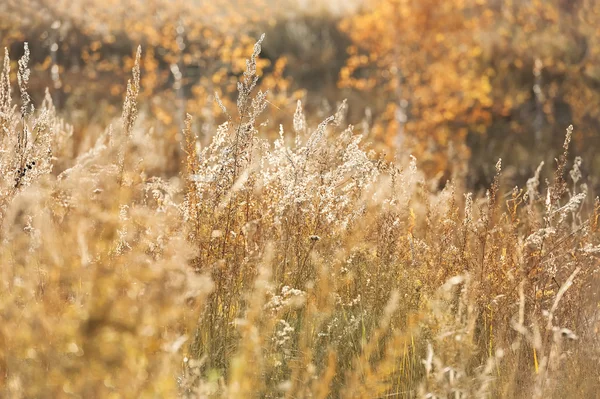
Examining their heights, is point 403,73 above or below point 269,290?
above

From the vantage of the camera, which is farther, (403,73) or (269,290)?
(403,73)

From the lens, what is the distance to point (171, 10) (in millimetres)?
10836

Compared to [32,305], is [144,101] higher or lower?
higher

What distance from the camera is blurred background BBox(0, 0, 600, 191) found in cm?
1077

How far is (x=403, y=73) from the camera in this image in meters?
11.9

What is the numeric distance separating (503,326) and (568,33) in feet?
41.4

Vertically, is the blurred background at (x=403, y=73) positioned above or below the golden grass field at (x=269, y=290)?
above

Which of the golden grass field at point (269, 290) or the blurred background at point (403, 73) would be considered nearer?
the golden grass field at point (269, 290)

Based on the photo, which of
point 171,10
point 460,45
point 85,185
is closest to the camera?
point 85,185

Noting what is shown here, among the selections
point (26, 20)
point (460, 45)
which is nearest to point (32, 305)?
point (26, 20)

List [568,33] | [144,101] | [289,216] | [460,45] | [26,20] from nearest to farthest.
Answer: [289,216]
[26,20]
[144,101]
[460,45]
[568,33]

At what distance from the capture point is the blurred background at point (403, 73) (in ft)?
35.3

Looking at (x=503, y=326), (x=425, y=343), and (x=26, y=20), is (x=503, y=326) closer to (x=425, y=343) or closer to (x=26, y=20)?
(x=425, y=343)

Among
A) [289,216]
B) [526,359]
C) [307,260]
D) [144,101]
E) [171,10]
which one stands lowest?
[526,359]
